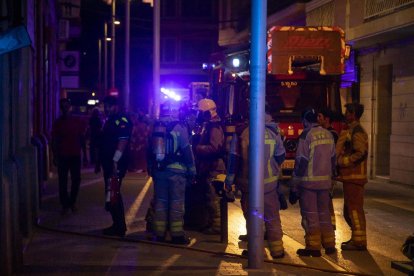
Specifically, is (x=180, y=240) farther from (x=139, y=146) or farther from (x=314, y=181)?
(x=139, y=146)

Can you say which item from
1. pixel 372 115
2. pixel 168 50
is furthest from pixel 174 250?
pixel 168 50

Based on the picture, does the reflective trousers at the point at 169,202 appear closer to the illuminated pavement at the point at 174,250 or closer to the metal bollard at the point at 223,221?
the illuminated pavement at the point at 174,250

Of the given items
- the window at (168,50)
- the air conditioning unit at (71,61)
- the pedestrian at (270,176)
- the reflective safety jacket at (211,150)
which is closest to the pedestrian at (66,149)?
the reflective safety jacket at (211,150)

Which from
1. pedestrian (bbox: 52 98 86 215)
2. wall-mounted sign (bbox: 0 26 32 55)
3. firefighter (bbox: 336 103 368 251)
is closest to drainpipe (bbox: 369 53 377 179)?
pedestrian (bbox: 52 98 86 215)

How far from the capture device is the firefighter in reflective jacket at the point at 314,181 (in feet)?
29.0

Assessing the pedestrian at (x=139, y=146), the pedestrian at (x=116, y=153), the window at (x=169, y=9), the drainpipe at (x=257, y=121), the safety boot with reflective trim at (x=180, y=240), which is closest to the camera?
the drainpipe at (x=257, y=121)

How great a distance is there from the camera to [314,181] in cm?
883

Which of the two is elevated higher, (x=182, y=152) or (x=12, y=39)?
(x=12, y=39)

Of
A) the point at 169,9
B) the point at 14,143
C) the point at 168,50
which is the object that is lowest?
the point at 14,143

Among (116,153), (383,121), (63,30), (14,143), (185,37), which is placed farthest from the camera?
(185,37)

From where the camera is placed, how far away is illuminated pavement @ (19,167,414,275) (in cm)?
795

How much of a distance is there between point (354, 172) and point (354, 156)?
219mm

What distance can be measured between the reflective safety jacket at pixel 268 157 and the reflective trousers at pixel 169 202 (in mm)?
981

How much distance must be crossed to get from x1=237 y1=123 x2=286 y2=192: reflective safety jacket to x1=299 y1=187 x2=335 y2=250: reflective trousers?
1.88 ft
